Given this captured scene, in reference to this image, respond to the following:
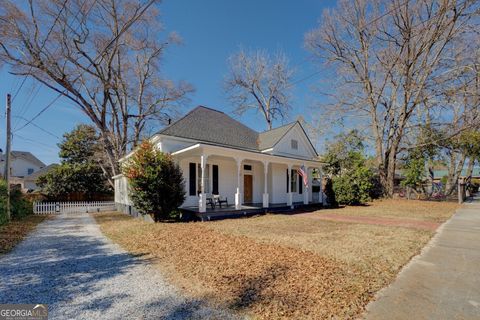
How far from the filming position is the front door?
1539 centimetres

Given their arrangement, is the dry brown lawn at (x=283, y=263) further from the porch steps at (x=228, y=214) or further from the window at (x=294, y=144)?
the window at (x=294, y=144)

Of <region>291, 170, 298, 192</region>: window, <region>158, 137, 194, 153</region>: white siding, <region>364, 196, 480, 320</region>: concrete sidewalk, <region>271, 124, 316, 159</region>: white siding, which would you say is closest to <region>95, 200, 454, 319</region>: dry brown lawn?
<region>364, 196, 480, 320</region>: concrete sidewalk

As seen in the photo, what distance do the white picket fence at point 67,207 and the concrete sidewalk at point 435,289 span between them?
19356mm

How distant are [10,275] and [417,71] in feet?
79.3

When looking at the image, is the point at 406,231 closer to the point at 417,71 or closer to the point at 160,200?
the point at 160,200

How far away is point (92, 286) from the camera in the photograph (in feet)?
13.0

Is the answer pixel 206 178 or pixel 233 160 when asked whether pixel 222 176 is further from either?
pixel 233 160

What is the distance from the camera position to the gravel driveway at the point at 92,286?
311 centimetres

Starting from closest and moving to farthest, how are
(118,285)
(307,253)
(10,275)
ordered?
1. (118,285)
2. (10,275)
3. (307,253)

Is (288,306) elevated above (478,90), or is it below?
below

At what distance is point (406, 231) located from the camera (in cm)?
800

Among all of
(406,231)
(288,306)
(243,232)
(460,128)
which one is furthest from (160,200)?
(460,128)
